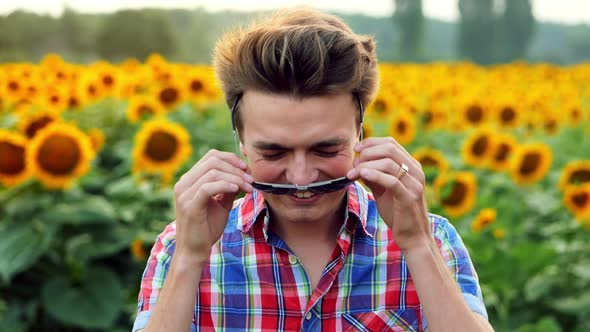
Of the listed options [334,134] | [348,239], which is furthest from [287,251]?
[334,134]

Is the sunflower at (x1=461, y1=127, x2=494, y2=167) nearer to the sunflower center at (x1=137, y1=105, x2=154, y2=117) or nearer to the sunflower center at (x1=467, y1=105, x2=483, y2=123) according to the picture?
the sunflower center at (x1=467, y1=105, x2=483, y2=123)

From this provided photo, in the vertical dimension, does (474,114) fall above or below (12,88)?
below

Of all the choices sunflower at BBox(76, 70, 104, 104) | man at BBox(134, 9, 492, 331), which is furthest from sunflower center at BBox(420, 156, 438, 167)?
man at BBox(134, 9, 492, 331)

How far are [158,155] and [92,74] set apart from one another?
294cm

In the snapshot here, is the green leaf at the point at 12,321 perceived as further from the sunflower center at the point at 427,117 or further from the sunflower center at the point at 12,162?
the sunflower center at the point at 427,117

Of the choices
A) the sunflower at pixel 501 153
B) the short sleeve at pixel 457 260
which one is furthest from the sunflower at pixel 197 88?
the short sleeve at pixel 457 260

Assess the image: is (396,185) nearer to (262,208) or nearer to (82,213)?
(262,208)

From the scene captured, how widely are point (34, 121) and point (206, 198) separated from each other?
11.9 ft

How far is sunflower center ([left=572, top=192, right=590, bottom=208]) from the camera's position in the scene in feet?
16.9

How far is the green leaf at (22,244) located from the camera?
4.65m

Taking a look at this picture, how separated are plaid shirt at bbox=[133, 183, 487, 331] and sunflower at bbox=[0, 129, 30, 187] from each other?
2686mm

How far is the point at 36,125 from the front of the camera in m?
5.51

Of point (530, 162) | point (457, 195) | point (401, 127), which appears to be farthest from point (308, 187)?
point (401, 127)

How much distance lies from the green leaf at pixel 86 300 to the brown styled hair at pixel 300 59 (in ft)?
9.17
